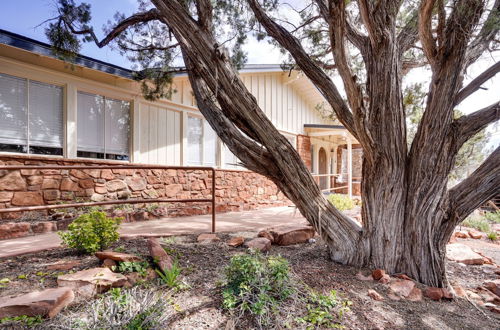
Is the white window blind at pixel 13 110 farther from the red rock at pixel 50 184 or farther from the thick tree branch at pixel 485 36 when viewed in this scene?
the thick tree branch at pixel 485 36

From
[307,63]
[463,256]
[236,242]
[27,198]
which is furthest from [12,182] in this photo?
[463,256]

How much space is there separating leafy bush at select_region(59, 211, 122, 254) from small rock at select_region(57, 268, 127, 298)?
61 centimetres

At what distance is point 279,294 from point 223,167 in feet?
20.8

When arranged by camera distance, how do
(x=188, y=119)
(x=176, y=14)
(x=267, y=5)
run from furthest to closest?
(x=188, y=119)
(x=267, y=5)
(x=176, y=14)

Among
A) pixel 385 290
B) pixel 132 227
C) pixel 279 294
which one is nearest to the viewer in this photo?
pixel 279 294

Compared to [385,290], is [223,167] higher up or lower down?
higher up

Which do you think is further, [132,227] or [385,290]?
[132,227]

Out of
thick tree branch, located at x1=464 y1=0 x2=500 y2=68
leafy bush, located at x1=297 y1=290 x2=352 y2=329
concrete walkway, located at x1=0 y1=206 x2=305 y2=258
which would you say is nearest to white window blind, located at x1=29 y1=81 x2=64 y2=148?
concrete walkway, located at x1=0 y1=206 x2=305 y2=258

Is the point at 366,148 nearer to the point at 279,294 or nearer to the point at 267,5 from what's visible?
the point at 279,294

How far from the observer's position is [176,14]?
126 inches

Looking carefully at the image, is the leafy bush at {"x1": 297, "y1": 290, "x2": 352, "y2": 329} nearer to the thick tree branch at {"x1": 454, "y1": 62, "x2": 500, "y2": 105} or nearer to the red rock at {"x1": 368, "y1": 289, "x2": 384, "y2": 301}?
the red rock at {"x1": 368, "y1": 289, "x2": 384, "y2": 301}

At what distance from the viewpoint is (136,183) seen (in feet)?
20.9

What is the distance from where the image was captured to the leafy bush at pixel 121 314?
6.28 feet

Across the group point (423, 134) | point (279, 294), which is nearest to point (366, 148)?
point (423, 134)
